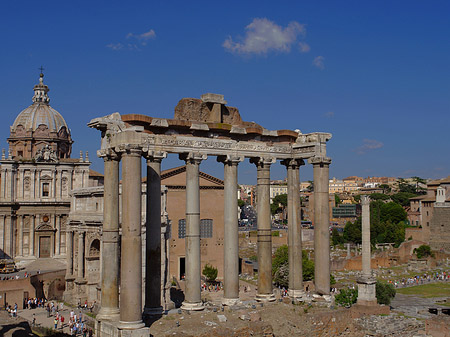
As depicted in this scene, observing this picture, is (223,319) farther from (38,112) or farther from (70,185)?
(38,112)

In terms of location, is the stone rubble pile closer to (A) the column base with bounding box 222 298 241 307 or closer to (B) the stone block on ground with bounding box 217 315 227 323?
(A) the column base with bounding box 222 298 241 307

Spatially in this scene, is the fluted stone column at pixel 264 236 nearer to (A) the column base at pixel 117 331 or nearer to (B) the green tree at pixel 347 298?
(A) the column base at pixel 117 331

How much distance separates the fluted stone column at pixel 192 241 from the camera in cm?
1605

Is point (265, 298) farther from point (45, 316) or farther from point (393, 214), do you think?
point (393, 214)

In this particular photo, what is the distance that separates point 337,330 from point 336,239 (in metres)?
69.6

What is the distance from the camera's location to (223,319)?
1543 cm

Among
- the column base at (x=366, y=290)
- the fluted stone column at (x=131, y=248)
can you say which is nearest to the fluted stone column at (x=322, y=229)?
the fluted stone column at (x=131, y=248)

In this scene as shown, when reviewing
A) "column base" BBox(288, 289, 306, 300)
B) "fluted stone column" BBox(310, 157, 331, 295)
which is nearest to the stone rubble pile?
"fluted stone column" BBox(310, 157, 331, 295)

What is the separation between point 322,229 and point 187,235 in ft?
15.8

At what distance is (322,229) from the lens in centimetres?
1827

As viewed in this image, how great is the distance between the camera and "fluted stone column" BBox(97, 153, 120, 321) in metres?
15.1

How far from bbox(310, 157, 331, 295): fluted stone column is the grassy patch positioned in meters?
33.0

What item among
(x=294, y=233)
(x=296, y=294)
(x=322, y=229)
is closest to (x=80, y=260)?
(x=294, y=233)

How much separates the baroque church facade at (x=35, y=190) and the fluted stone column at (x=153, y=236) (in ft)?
111
